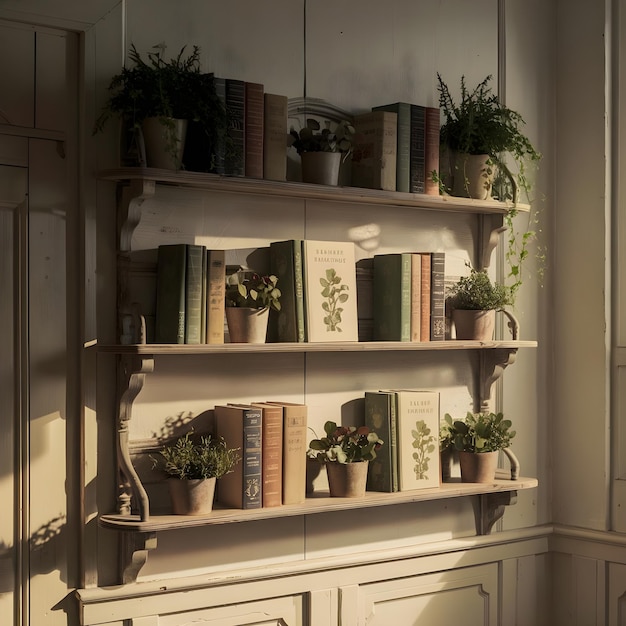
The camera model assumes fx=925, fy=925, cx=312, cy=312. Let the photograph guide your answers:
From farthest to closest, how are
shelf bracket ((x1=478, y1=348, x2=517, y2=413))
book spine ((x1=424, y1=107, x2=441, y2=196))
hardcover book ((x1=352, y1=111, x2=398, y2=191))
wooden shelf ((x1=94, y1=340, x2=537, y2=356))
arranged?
shelf bracket ((x1=478, y1=348, x2=517, y2=413)) < book spine ((x1=424, y1=107, x2=441, y2=196)) < hardcover book ((x1=352, y1=111, x2=398, y2=191)) < wooden shelf ((x1=94, y1=340, x2=537, y2=356))

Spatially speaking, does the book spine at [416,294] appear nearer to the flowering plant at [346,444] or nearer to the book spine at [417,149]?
the book spine at [417,149]

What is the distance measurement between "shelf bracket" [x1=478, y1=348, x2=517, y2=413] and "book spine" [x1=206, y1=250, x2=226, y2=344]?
3.39ft

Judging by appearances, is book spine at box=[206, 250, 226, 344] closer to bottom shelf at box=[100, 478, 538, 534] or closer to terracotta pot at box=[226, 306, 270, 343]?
terracotta pot at box=[226, 306, 270, 343]

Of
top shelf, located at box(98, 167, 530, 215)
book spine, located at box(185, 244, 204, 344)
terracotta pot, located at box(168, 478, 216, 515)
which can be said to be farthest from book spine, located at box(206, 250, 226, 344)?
terracotta pot, located at box(168, 478, 216, 515)

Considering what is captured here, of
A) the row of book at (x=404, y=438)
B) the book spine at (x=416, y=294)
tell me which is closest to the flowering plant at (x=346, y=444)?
the row of book at (x=404, y=438)

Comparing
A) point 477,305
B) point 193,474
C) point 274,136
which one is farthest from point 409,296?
point 193,474

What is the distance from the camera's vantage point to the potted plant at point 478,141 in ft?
9.57

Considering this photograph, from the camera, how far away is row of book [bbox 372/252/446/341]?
2.77 metres

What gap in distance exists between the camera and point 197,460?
2.39 metres

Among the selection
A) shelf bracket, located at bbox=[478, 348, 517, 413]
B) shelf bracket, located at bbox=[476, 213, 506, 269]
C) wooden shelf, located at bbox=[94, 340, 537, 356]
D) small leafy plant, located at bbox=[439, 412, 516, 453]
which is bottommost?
small leafy plant, located at bbox=[439, 412, 516, 453]

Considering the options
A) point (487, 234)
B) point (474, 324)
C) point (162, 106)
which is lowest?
point (474, 324)

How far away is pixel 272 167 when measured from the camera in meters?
2.55

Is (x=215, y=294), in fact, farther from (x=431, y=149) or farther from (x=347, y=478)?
(x=431, y=149)

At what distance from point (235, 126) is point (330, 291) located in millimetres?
545
